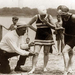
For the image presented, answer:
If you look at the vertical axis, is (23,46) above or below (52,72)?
above

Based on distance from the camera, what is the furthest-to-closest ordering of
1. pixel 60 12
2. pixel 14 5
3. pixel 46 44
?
pixel 14 5
pixel 46 44
pixel 60 12

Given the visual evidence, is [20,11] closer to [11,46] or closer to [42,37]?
[42,37]

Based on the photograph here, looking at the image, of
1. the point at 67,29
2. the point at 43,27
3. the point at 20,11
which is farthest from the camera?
the point at 20,11

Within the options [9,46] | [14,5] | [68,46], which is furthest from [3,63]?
[14,5]

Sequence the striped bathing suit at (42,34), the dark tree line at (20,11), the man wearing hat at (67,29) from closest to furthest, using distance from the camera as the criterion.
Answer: the man wearing hat at (67,29) < the striped bathing suit at (42,34) < the dark tree line at (20,11)

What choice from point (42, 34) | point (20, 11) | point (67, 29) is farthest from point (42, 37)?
point (20, 11)

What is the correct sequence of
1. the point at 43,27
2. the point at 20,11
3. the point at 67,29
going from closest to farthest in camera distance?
1. the point at 67,29
2. the point at 43,27
3. the point at 20,11

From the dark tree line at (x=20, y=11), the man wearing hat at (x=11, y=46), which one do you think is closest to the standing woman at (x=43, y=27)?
the man wearing hat at (x=11, y=46)

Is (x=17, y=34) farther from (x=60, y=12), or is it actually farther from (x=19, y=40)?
(x=60, y=12)

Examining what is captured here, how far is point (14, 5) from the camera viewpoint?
950 cm

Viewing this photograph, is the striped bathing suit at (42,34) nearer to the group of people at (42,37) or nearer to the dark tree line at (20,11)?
the group of people at (42,37)

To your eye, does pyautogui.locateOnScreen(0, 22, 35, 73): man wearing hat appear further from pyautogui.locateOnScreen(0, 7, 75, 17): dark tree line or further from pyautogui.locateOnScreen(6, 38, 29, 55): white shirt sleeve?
pyautogui.locateOnScreen(0, 7, 75, 17): dark tree line

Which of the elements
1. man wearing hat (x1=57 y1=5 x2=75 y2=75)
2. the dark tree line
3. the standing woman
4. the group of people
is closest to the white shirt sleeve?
the group of people

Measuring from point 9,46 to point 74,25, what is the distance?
4.32ft
